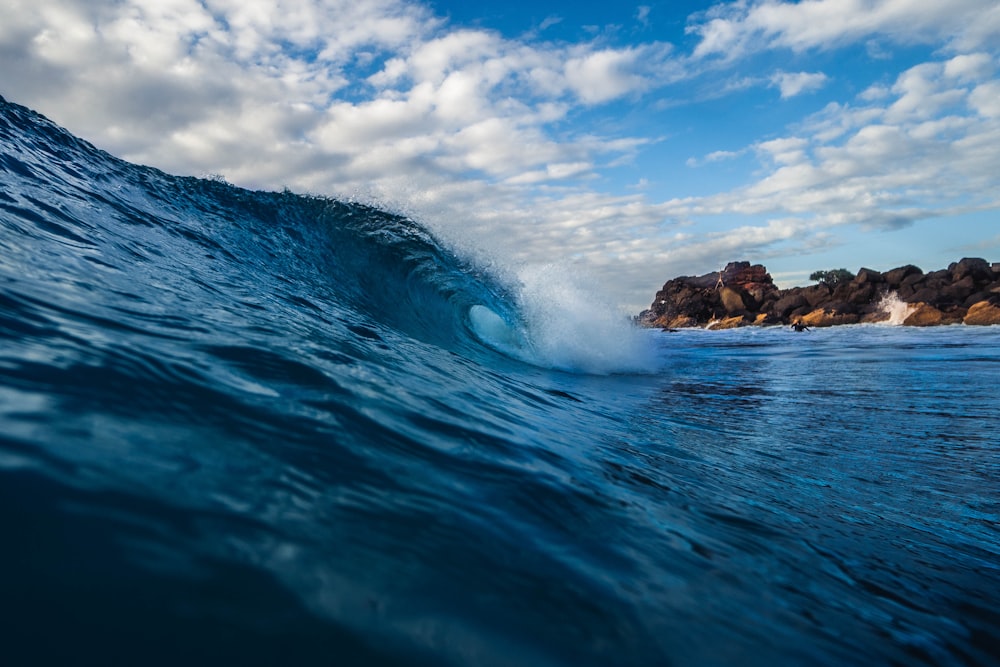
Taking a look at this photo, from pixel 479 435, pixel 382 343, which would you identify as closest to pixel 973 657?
pixel 479 435

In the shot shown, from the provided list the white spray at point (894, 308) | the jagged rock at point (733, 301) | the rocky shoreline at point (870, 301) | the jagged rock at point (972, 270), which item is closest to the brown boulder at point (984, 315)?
the rocky shoreline at point (870, 301)

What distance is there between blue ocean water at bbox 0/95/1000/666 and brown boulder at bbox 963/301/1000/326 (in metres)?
23.4

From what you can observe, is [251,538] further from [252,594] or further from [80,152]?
[80,152]

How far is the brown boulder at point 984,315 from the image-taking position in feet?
70.9

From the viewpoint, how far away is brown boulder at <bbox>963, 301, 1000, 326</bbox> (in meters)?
21.6

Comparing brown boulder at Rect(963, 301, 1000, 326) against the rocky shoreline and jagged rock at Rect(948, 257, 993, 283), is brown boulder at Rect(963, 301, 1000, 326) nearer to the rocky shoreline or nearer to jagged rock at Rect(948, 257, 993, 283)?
the rocky shoreline

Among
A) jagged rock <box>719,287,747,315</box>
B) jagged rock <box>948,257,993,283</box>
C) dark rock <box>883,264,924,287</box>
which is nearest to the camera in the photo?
jagged rock <box>948,257,993,283</box>

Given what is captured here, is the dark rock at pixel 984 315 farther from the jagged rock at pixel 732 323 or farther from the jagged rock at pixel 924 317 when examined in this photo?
the jagged rock at pixel 732 323

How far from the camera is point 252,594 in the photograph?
0.97 m

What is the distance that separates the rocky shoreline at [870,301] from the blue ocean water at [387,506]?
25354mm

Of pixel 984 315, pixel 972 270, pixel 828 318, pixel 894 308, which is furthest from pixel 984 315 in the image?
pixel 972 270

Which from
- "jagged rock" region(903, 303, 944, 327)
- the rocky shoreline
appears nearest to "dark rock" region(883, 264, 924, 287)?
A: the rocky shoreline

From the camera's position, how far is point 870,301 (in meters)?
31.4

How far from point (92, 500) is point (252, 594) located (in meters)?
0.45
